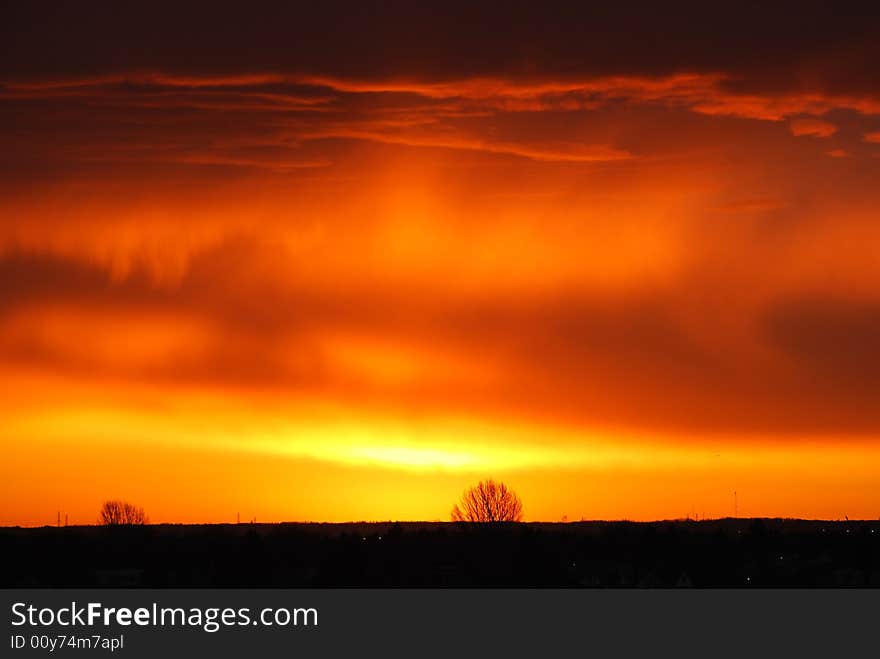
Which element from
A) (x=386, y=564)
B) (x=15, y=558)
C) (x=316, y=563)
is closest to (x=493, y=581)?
(x=386, y=564)

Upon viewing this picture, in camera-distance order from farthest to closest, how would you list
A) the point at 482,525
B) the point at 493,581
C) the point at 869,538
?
1. the point at 482,525
2. the point at 869,538
3. the point at 493,581

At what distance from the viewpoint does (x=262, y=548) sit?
346ft

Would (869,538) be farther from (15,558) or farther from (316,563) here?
(15,558)

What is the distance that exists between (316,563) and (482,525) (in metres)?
54.5

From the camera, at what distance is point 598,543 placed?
125 meters

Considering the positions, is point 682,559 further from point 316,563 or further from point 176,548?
point 176,548

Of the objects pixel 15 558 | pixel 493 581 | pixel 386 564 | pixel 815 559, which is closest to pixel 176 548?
pixel 15 558
